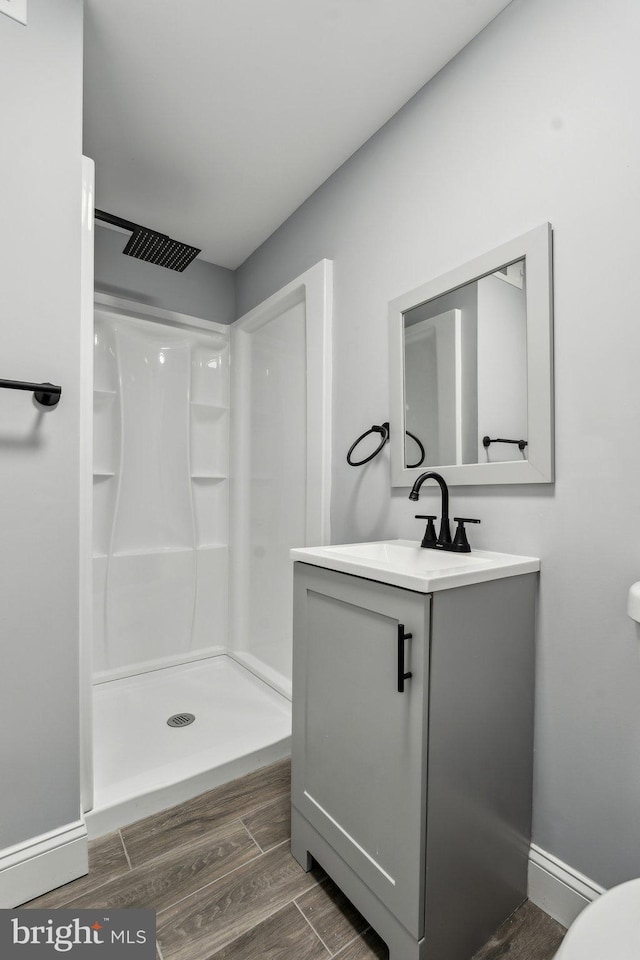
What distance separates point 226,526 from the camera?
9.29 feet

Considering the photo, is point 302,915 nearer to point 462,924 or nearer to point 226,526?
point 462,924

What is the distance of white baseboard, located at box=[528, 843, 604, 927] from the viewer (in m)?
1.11

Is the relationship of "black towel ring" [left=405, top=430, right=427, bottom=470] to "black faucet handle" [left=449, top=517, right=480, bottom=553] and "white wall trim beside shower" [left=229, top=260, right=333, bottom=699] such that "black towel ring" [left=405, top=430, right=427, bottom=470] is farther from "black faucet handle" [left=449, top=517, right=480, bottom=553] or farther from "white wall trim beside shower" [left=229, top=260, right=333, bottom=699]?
"white wall trim beside shower" [left=229, top=260, right=333, bottom=699]

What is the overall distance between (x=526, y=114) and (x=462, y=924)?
76.8 inches

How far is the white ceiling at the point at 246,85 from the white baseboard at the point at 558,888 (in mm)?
2233

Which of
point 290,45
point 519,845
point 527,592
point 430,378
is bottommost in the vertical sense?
point 519,845

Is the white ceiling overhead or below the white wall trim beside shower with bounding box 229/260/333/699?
overhead

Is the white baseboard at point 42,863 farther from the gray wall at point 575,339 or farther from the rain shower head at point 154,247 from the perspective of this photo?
the rain shower head at point 154,247

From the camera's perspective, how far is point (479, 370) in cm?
140

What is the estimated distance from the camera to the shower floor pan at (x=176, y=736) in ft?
5.04

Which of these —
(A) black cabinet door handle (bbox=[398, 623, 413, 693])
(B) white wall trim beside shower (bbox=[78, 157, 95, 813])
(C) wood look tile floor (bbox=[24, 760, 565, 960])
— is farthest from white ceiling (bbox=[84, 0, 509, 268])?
(C) wood look tile floor (bbox=[24, 760, 565, 960])

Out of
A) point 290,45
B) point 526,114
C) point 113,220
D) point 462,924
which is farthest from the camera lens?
point 113,220

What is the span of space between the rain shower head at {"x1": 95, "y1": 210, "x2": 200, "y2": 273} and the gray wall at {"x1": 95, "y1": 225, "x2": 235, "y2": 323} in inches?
13.6

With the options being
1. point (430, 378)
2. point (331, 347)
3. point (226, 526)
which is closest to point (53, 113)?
point (331, 347)
